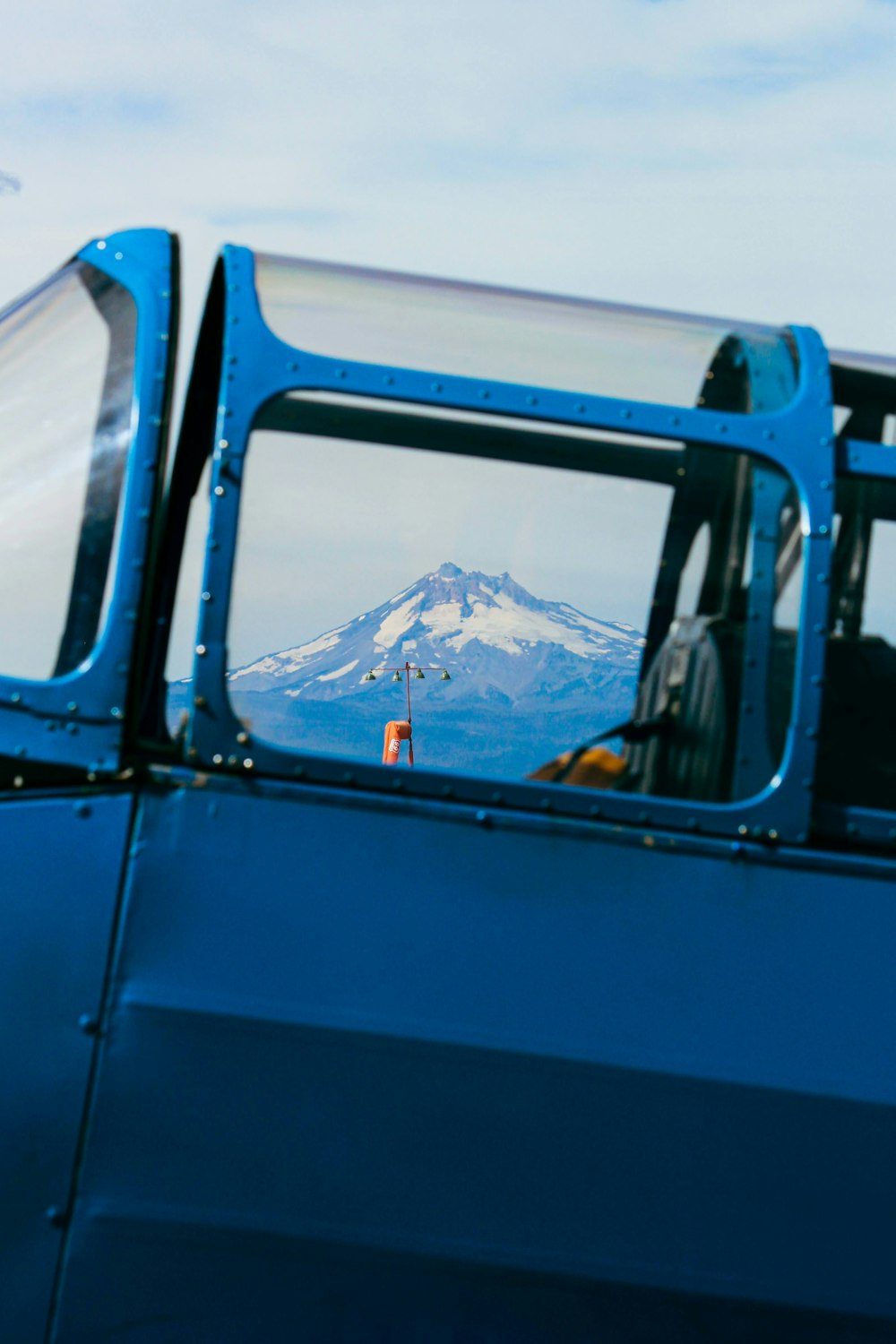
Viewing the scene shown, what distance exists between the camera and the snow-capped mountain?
2.95m

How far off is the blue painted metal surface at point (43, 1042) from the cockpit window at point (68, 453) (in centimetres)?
39

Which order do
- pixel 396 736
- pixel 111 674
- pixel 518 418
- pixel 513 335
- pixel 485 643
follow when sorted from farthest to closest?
pixel 396 736, pixel 485 643, pixel 513 335, pixel 518 418, pixel 111 674

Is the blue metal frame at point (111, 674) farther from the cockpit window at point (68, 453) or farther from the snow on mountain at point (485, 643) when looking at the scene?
the snow on mountain at point (485, 643)

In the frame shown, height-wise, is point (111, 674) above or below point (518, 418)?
below

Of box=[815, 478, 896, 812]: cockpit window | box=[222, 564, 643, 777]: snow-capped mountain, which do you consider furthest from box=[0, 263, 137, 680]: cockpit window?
box=[815, 478, 896, 812]: cockpit window

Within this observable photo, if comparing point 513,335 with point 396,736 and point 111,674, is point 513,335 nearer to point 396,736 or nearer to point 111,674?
point 111,674

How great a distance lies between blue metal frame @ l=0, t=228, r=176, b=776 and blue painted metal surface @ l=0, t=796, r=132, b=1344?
19 centimetres

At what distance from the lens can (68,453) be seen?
2254mm

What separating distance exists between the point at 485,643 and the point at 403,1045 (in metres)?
1.41

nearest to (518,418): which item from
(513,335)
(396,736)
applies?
(513,335)

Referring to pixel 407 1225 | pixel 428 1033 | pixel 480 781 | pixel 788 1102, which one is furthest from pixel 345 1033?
pixel 788 1102

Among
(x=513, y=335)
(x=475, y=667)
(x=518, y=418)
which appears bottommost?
(x=475, y=667)

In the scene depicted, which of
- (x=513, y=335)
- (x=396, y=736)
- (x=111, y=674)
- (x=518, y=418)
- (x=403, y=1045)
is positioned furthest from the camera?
(x=396, y=736)

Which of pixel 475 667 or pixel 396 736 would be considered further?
pixel 396 736
